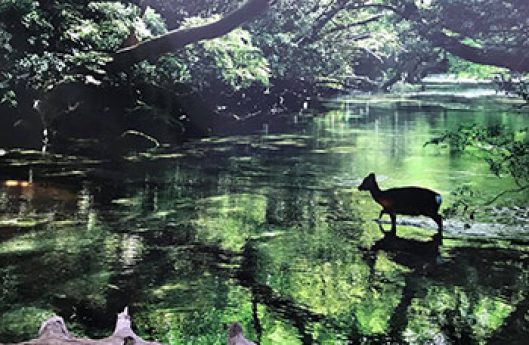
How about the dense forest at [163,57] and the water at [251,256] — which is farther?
the dense forest at [163,57]

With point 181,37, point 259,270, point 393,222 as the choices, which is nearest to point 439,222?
point 393,222

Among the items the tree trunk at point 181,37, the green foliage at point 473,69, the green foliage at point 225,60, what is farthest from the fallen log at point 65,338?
the green foliage at point 225,60

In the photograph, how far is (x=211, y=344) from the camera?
3.70 m

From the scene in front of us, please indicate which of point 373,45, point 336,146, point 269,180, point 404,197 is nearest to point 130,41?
point 336,146

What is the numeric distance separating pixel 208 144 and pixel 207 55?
4.00m

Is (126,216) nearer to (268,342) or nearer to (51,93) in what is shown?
(268,342)

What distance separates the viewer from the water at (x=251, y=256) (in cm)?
405

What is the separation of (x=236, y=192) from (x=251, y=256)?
265cm

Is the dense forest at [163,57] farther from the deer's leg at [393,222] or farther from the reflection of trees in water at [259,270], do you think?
the reflection of trees in water at [259,270]

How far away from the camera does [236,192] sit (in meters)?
8.06

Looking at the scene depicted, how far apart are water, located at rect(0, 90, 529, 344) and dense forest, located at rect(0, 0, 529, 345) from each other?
0.08ft

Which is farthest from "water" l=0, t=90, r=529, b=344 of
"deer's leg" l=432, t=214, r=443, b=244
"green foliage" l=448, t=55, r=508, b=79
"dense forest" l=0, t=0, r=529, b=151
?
"green foliage" l=448, t=55, r=508, b=79

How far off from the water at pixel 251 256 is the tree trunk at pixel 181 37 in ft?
8.28

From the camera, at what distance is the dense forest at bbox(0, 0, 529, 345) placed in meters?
4.21
